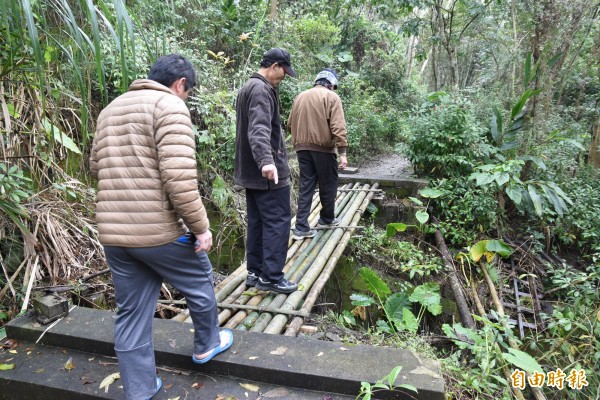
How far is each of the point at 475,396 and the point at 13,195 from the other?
10.6 ft

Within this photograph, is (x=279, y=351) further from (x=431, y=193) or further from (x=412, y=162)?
(x=412, y=162)

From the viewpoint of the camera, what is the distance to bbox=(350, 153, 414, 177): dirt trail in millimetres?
6583

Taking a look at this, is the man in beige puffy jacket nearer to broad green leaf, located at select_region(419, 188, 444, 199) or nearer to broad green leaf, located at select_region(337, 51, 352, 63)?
broad green leaf, located at select_region(419, 188, 444, 199)

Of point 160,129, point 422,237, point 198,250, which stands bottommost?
point 422,237

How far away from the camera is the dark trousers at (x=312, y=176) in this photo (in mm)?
4211

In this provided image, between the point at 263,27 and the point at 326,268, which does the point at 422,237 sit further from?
the point at 263,27

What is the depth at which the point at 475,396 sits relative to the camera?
2441 millimetres

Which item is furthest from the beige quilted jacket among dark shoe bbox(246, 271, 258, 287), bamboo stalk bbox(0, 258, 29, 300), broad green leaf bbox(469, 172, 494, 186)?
broad green leaf bbox(469, 172, 494, 186)

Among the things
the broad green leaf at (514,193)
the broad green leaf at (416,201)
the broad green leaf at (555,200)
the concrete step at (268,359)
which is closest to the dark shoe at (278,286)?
the concrete step at (268,359)

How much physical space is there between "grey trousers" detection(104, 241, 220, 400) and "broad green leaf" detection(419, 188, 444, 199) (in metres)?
4.15

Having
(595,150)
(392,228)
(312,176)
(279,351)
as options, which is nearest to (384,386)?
(279,351)

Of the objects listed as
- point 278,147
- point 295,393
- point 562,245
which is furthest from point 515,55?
point 295,393

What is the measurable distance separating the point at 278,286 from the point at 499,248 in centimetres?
297

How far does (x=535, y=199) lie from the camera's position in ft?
17.0
